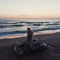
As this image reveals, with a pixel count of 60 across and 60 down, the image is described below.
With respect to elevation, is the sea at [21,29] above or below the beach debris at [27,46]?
below

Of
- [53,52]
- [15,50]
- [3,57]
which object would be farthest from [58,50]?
[3,57]

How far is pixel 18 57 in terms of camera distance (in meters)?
6.37

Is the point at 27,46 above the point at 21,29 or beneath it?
above

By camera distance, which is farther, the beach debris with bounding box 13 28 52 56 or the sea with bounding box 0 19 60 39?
the sea with bounding box 0 19 60 39

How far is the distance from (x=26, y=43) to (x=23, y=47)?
0.69 ft

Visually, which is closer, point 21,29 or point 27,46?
point 27,46

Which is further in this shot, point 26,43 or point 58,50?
point 58,50

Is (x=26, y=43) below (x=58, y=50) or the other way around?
the other way around

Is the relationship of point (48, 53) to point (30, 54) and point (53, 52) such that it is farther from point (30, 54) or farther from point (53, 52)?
point (30, 54)

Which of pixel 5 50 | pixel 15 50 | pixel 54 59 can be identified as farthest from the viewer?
pixel 5 50

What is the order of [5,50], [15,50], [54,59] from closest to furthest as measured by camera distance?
[54,59], [15,50], [5,50]

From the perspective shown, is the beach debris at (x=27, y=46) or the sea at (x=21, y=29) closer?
the beach debris at (x=27, y=46)

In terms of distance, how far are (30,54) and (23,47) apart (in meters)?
0.45

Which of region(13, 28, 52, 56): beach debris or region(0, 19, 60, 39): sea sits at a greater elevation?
region(13, 28, 52, 56): beach debris
